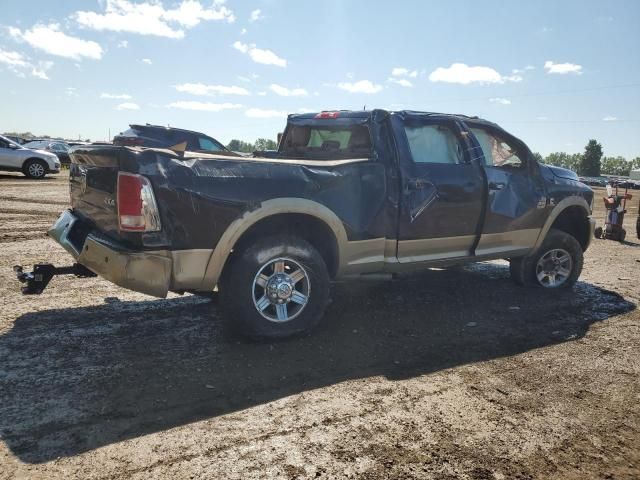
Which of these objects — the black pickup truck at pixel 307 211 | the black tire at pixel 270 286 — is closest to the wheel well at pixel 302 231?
the black pickup truck at pixel 307 211

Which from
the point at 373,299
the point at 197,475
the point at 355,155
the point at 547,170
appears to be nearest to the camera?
the point at 197,475

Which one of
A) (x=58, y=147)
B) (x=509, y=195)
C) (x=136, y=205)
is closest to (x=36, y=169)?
(x=58, y=147)

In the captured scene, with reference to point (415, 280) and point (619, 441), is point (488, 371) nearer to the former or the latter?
point (619, 441)

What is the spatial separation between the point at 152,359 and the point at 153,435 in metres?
1.03

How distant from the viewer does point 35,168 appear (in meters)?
18.7

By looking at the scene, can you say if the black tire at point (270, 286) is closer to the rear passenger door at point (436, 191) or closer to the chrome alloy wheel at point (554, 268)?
the rear passenger door at point (436, 191)

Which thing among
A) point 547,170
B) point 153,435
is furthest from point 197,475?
point 547,170

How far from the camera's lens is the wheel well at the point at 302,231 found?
396 cm

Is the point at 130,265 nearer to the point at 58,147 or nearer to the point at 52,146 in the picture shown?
the point at 52,146

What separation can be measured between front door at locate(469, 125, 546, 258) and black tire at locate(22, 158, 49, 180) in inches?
722

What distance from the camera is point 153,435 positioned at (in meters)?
2.64

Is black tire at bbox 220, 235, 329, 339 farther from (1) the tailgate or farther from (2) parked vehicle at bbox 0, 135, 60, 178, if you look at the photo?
(2) parked vehicle at bbox 0, 135, 60, 178

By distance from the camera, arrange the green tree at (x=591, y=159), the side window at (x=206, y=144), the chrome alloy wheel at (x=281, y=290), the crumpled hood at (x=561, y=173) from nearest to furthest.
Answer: the chrome alloy wheel at (x=281, y=290), the crumpled hood at (x=561, y=173), the side window at (x=206, y=144), the green tree at (x=591, y=159)

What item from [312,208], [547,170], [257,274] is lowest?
[257,274]
